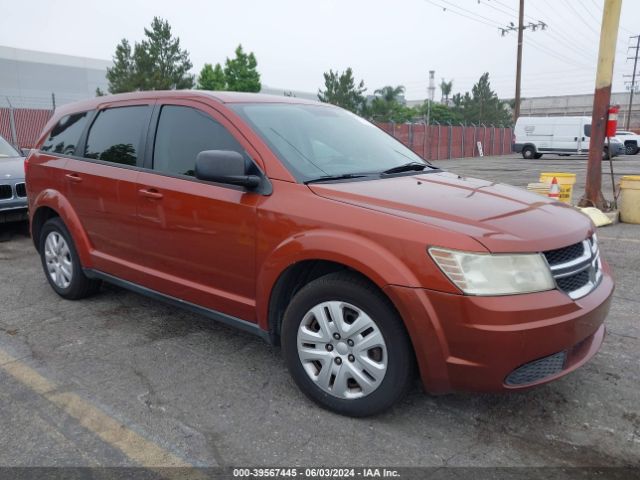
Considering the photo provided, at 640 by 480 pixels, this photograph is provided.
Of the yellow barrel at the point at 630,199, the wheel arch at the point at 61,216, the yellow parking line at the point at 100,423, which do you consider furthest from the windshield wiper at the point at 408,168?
the yellow barrel at the point at 630,199

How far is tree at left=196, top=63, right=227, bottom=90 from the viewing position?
1852 inches

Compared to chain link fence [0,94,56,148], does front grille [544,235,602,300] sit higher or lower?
lower

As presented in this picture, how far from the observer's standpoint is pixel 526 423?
280 cm

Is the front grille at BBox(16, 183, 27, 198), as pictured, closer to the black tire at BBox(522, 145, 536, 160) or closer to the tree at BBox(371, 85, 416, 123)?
the black tire at BBox(522, 145, 536, 160)

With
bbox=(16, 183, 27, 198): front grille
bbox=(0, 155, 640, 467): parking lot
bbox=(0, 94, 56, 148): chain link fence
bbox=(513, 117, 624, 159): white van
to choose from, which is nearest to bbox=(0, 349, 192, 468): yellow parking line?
bbox=(0, 155, 640, 467): parking lot

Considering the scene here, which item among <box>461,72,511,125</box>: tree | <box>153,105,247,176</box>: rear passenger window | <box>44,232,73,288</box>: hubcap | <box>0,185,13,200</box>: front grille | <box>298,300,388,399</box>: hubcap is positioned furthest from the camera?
A: <box>461,72,511,125</box>: tree

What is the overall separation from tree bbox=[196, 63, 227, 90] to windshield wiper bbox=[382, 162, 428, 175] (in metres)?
44.9

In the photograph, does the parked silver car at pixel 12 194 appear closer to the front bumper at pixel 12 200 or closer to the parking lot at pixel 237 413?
the front bumper at pixel 12 200

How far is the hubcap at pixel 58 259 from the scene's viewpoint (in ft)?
15.1

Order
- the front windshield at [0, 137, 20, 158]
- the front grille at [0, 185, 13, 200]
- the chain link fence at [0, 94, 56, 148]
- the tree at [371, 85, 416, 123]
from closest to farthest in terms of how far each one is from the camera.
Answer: the front grille at [0, 185, 13, 200]
the front windshield at [0, 137, 20, 158]
the chain link fence at [0, 94, 56, 148]
the tree at [371, 85, 416, 123]

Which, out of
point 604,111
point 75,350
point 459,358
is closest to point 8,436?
point 75,350

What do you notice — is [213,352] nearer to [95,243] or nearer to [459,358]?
[95,243]

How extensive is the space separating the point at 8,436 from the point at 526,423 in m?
2.59

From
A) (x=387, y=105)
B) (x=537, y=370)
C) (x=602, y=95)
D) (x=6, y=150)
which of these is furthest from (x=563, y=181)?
(x=387, y=105)
